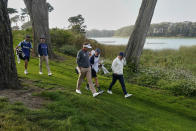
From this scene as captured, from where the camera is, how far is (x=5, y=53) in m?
4.71

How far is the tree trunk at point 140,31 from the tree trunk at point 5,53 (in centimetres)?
954

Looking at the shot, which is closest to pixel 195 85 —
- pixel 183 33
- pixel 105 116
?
pixel 105 116

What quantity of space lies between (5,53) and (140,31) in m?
10.4

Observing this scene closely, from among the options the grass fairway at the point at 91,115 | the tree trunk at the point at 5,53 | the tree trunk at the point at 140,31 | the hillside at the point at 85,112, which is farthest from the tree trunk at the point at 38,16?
the grass fairway at the point at 91,115

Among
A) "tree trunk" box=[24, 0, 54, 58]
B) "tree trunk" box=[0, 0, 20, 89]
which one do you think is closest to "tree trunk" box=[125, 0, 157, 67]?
"tree trunk" box=[24, 0, 54, 58]

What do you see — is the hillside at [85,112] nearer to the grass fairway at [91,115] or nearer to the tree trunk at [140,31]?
the grass fairway at [91,115]

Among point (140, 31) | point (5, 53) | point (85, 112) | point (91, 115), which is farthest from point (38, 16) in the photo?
point (91, 115)

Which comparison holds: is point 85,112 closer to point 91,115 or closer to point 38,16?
point 91,115

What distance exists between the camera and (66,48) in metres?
19.6

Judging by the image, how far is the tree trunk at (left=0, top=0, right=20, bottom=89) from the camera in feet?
15.1

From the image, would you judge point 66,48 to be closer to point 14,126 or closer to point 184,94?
point 184,94

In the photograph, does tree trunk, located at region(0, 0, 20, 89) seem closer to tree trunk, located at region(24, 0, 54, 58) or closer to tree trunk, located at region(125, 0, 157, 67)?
tree trunk, located at region(24, 0, 54, 58)

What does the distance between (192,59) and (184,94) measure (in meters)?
10.7

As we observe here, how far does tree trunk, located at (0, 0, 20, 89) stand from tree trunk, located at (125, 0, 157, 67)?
9.54m
